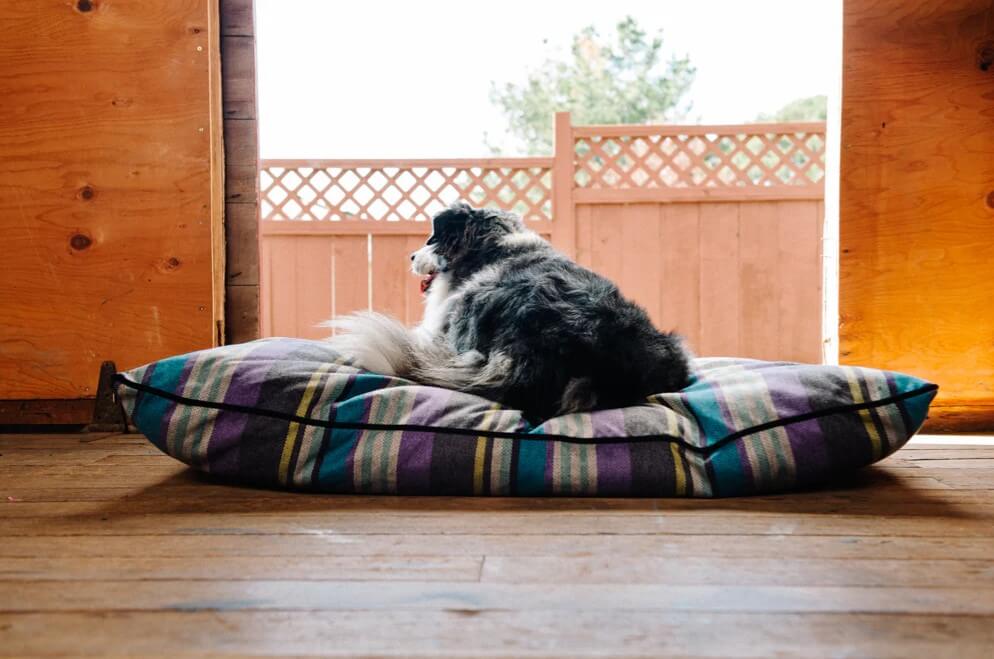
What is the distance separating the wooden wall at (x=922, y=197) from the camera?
7.07ft

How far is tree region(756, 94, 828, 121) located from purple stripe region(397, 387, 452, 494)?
6.81m

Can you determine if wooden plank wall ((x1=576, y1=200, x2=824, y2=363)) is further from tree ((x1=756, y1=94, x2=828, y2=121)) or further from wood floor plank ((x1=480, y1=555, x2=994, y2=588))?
wood floor plank ((x1=480, y1=555, x2=994, y2=588))

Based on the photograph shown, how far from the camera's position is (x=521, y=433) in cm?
138

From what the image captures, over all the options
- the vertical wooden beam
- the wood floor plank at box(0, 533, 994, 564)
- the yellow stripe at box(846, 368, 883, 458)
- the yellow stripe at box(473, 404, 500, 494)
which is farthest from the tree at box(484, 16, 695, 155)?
the wood floor plank at box(0, 533, 994, 564)

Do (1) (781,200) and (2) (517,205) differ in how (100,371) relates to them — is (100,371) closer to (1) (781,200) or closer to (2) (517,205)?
(2) (517,205)

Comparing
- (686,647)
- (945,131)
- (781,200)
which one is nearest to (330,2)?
(781,200)

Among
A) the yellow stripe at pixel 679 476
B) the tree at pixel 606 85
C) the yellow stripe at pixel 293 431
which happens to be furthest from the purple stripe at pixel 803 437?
the tree at pixel 606 85

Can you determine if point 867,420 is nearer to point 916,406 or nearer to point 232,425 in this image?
point 916,406

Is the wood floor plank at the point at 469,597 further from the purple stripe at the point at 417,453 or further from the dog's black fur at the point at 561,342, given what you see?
the dog's black fur at the point at 561,342

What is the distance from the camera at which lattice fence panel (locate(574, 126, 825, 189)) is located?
14.7 feet

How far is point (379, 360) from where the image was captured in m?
1.64

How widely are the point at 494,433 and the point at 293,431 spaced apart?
15.3 inches

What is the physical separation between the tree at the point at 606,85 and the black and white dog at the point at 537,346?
5.46 meters

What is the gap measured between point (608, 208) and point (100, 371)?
3.05 m
